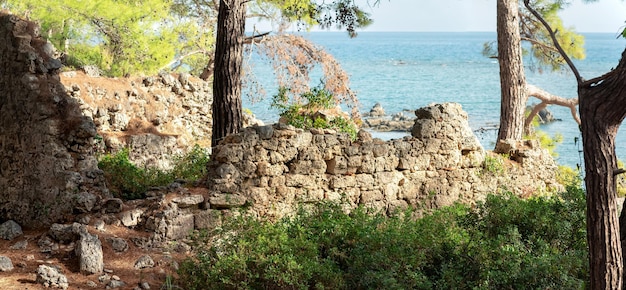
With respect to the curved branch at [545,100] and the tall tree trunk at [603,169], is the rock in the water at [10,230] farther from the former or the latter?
the curved branch at [545,100]

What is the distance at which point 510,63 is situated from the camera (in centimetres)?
1705

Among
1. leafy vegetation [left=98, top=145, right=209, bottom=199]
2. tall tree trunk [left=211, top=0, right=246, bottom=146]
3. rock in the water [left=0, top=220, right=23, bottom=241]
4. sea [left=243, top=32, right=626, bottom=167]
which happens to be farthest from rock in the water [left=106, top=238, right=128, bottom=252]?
sea [left=243, top=32, right=626, bottom=167]

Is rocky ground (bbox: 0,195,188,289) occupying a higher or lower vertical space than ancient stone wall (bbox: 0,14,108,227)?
lower

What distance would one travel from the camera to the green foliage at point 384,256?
26.0ft

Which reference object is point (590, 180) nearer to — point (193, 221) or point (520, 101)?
point (193, 221)

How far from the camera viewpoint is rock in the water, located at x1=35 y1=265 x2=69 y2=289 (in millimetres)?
7980

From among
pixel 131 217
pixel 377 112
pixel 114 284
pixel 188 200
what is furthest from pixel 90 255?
pixel 377 112

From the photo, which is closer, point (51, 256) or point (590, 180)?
point (590, 180)

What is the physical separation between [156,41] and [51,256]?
13321mm

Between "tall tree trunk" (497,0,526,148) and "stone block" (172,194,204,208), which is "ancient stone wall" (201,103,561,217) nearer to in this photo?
"stone block" (172,194,204,208)

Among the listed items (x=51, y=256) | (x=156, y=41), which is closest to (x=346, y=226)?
(x=51, y=256)

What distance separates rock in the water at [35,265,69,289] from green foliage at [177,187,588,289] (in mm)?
1168

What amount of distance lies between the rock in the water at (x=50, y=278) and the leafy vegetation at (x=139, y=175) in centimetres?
325

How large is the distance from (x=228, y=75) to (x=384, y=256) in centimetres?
552
